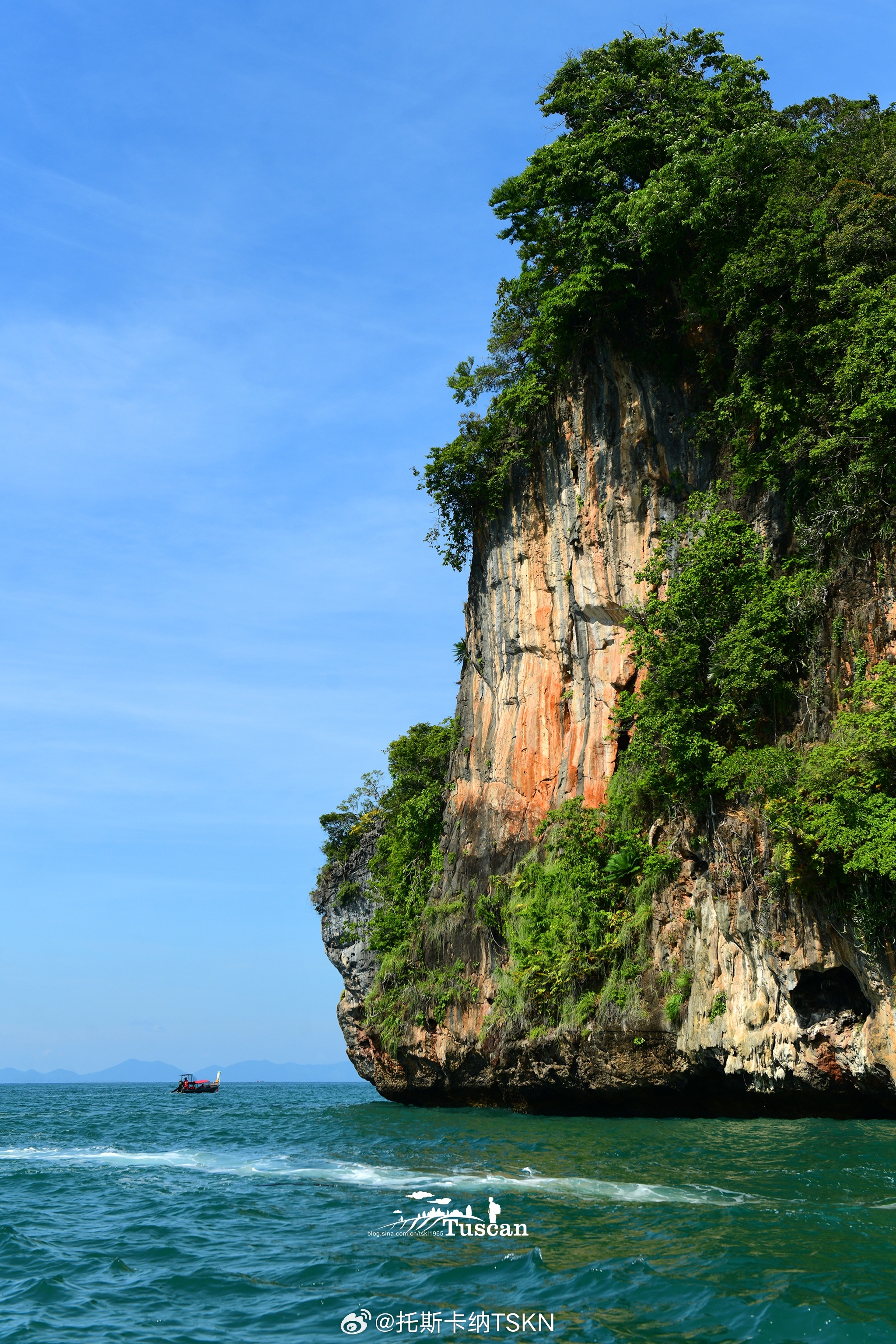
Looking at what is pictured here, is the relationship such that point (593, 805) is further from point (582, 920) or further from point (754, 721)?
point (754, 721)

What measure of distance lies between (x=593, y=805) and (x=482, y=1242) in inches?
677

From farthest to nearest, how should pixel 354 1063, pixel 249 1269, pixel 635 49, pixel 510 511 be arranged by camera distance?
pixel 354 1063 → pixel 510 511 → pixel 635 49 → pixel 249 1269

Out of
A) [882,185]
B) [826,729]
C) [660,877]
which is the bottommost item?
[660,877]

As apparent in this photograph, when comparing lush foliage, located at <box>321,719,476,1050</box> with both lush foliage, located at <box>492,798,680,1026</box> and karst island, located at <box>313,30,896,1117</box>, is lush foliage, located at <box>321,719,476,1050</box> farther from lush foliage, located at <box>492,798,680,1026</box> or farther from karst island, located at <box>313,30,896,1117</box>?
lush foliage, located at <box>492,798,680,1026</box>

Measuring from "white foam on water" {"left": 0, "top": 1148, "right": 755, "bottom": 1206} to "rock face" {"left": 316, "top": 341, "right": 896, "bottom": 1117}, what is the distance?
254 inches

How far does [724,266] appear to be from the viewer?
22844mm

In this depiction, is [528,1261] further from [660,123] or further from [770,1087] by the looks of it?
[660,123]

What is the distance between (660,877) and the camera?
2348cm

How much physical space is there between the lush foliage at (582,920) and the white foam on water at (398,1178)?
769 cm

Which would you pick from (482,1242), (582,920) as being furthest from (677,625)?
(482,1242)

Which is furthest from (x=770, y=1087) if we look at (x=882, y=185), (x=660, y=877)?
(x=882, y=185)

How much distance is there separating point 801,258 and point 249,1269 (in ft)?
66.7

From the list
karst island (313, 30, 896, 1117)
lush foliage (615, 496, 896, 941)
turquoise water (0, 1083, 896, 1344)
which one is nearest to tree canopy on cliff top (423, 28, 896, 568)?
karst island (313, 30, 896, 1117)

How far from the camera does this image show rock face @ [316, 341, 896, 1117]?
19.0 meters
